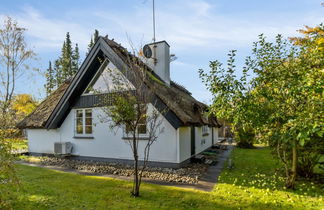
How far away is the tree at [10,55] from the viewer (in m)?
12.9

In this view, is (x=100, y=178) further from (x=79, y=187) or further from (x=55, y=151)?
(x=55, y=151)

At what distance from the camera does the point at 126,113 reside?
5.60 m

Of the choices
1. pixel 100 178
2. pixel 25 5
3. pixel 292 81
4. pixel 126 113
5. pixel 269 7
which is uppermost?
pixel 25 5

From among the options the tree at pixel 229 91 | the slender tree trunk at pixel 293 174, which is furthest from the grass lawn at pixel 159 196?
the tree at pixel 229 91

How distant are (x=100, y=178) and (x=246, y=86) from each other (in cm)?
707

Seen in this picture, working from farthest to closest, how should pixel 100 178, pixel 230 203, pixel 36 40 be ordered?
pixel 36 40, pixel 100 178, pixel 230 203

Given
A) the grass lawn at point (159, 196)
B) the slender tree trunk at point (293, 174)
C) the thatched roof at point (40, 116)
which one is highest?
the thatched roof at point (40, 116)

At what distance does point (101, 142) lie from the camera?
10758mm

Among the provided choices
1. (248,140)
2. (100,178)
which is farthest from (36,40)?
(248,140)

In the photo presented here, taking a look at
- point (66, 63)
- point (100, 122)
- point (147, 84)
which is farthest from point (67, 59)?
point (147, 84)

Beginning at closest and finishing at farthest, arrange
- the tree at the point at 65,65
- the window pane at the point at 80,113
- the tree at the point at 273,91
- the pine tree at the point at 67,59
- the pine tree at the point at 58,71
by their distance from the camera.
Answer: the tree at the point at 273,91
the window pane at the point at 80,113
the pine tree at the point at 67,59
the tree at the point at 65,65
the pine tree at the point at 58,71

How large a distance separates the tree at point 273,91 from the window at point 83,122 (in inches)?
305

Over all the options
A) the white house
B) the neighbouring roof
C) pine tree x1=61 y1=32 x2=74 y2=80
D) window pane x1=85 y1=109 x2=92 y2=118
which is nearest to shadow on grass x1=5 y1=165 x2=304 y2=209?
the white house

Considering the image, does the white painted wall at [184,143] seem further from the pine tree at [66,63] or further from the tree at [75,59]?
the tree at [75,59]
